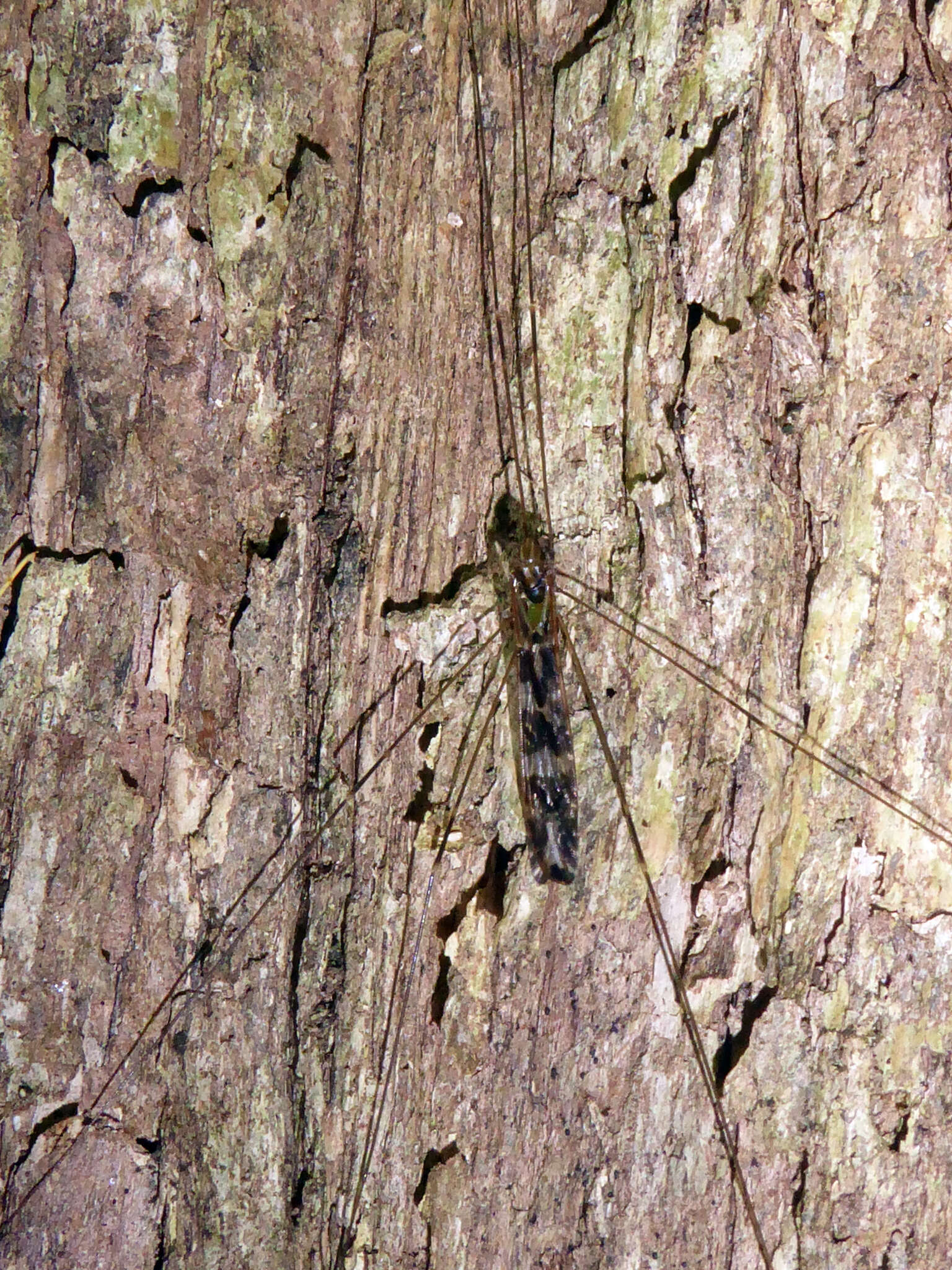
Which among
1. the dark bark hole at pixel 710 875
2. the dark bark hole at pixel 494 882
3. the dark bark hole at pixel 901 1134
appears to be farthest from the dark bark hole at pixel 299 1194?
the dark bark hole at pixel 901 1134

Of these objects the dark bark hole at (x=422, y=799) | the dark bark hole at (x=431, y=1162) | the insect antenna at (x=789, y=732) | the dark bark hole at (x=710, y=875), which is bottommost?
the dark bark hole at (x=431, y=1162)

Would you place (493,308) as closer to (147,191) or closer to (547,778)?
(147,191)

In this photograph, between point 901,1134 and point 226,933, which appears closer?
point 901,1134

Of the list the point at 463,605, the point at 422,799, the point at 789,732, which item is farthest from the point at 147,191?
the point at 789,732

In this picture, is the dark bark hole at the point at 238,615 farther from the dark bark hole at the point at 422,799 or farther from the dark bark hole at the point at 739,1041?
the dark bark hole at the point at 739,1041

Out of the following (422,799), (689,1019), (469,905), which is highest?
(422,799)

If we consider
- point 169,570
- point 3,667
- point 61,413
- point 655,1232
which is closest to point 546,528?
point 169,570

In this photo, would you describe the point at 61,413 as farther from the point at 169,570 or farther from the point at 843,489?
the point at 843,489
